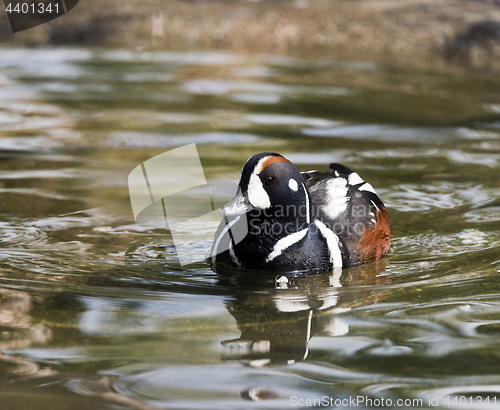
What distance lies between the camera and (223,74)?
11.0 metres

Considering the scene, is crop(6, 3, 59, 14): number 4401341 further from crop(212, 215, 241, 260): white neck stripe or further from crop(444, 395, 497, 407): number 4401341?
crop(444, 395, 497, 407): number 4401341

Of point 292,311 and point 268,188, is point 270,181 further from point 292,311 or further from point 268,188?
point 292,311

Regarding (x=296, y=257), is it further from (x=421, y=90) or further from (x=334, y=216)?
(x=421, y=90)

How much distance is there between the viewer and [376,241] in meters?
4.67

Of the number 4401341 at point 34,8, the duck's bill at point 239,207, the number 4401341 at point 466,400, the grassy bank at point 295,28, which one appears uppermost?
the number 4401341 at point 34,8

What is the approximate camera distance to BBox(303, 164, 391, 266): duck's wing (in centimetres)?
455

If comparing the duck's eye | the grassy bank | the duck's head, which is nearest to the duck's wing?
the duck's head

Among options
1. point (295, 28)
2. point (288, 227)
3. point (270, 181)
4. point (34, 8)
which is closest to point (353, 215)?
point (288, 227)

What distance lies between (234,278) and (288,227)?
0.46 m

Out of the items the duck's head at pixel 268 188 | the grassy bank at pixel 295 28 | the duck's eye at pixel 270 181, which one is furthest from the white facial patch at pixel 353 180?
the grassy bank at pixel 295 28

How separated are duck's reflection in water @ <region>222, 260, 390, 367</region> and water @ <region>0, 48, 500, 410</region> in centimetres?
1

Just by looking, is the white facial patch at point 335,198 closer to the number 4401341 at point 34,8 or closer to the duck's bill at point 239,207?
the duck's bill at point 239,207

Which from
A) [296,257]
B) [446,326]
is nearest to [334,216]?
[296,257]

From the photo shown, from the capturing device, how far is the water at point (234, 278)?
2.96m
